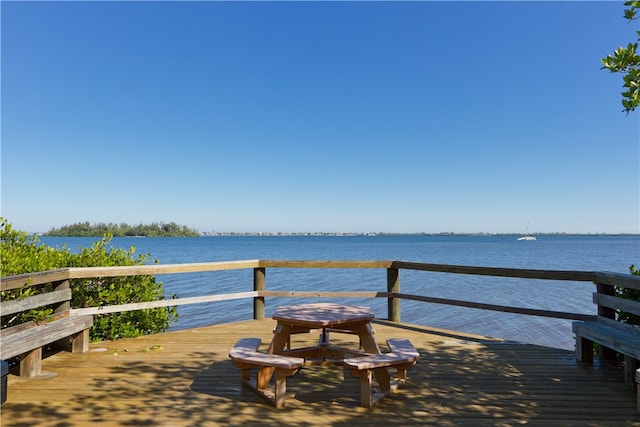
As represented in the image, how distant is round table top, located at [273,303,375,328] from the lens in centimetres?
369

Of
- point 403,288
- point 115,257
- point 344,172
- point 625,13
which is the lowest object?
point 403,288

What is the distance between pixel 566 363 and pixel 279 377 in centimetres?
348

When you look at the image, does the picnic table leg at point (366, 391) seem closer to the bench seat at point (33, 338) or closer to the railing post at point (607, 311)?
the bench seat at point (33, 338)

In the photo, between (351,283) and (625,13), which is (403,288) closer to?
(351,283)

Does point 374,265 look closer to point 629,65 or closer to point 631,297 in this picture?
point 631,297

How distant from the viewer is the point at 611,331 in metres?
3.97

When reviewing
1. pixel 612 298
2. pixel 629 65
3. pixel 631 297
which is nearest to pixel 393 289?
pixel 612 298

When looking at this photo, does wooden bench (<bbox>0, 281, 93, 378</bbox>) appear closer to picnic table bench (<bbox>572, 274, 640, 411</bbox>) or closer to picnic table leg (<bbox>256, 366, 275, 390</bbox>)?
picnic table leg (<bbox>256, 366, 275, 390</bbox>)

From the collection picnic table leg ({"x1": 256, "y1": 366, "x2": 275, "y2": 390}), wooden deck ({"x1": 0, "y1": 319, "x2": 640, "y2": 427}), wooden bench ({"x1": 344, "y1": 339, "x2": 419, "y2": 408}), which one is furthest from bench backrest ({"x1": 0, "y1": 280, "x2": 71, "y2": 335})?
wooden bench ({"x1": 344, "y1": 339, "x2": 419, "y2": 408})

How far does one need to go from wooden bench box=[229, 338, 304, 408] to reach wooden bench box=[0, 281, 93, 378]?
6.58 feet

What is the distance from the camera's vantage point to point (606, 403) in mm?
3287

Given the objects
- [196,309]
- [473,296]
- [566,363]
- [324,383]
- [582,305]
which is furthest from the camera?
[473,296]

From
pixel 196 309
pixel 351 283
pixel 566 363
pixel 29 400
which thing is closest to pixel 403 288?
pixel 351 283

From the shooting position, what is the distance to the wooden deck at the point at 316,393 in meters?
2.97
